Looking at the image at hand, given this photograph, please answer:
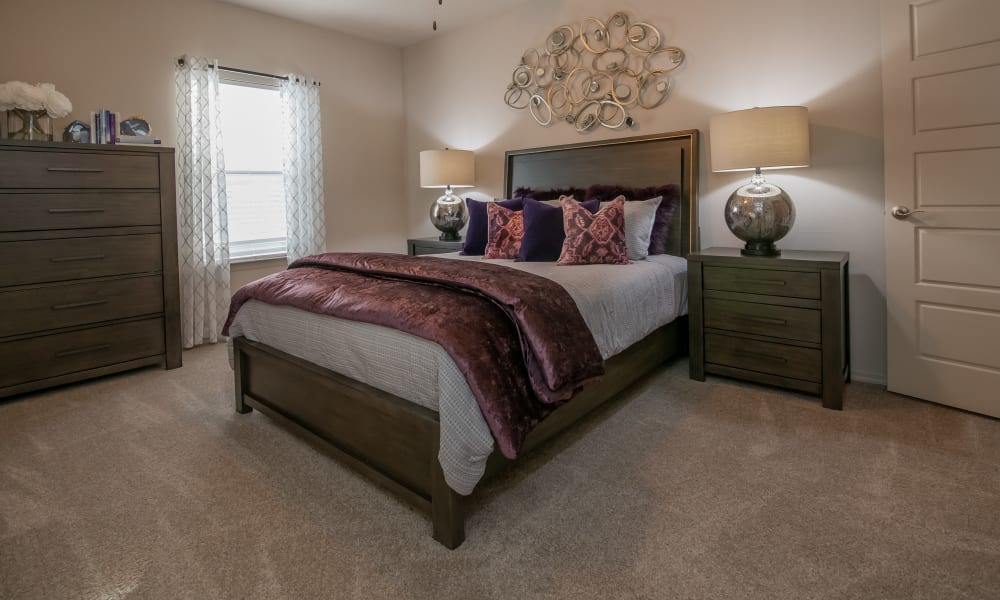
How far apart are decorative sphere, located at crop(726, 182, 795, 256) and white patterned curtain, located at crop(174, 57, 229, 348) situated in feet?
11.4

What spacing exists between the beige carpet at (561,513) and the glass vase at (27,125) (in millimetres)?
1543

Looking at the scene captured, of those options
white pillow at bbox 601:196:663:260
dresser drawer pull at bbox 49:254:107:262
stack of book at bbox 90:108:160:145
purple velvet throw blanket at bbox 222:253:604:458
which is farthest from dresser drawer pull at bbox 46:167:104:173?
white pillow at bbox 601:196:663:260

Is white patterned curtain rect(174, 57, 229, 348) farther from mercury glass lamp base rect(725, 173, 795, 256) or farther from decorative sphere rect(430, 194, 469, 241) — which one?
mercury glass lamp base rect(725, 173, 795, 256)

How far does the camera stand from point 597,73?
3.77 meters

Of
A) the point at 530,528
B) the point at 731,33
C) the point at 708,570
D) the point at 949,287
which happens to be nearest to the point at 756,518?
the point at 708,570

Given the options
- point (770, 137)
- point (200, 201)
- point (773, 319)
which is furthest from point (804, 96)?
point (200, 201)

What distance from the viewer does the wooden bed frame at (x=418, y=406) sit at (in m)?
1.69

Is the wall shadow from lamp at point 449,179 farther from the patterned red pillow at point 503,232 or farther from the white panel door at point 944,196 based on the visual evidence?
the white panel door at point 944,196

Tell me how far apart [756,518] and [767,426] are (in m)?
0.80

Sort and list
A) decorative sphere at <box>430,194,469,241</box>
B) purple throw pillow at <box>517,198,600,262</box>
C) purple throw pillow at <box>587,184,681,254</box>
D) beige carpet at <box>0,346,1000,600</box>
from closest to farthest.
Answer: beige carpet at <box>0,346,1000,600</box>
purple throw pillow at <box>517,198,600,262</box>
purple throw pillow at <box>587,184,681,254</box>
decorative sphere at <box>430,194,469,241</box>

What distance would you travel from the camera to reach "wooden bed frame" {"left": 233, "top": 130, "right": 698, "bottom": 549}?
1693 mm

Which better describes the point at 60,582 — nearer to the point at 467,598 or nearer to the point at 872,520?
the point at 467,598

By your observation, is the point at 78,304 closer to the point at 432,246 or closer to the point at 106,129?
the point at 106,129

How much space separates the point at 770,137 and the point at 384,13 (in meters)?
3.14
